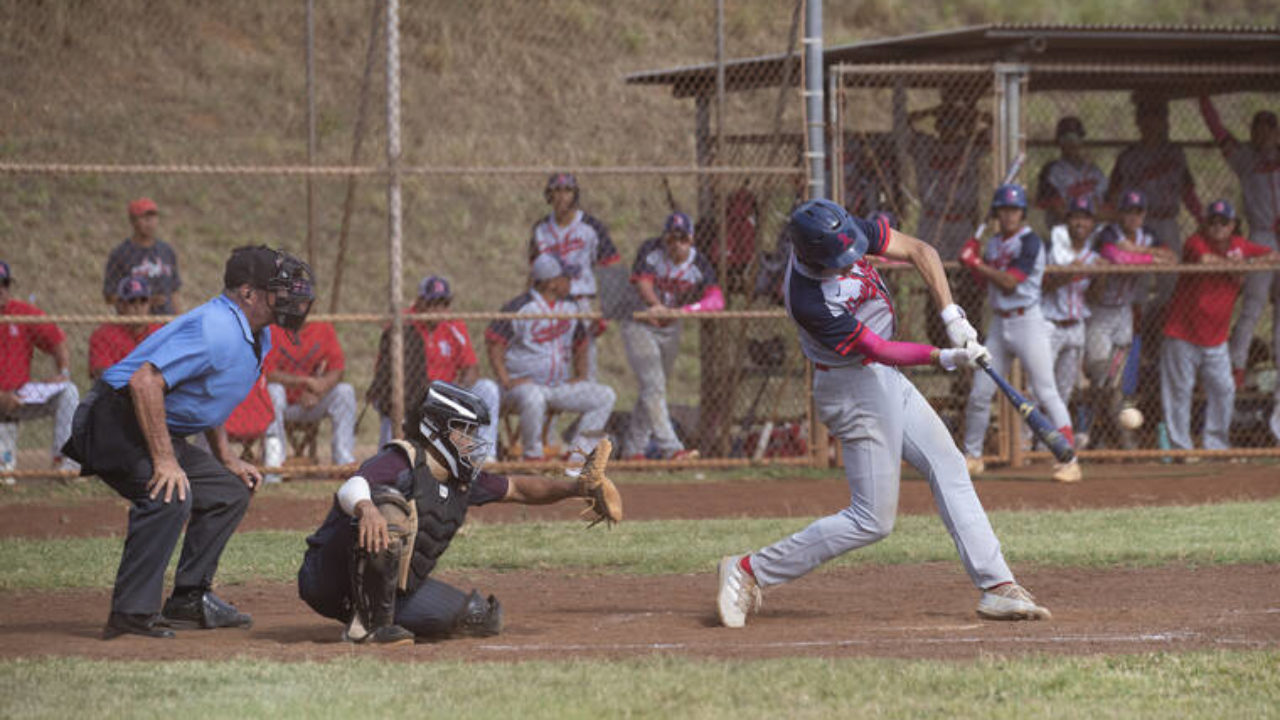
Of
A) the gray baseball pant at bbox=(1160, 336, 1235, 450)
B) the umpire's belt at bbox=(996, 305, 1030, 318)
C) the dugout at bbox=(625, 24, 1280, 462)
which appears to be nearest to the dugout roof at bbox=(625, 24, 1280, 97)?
the dugout at bbox=(625, 24, 1280, 462)

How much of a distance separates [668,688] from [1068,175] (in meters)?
9.81

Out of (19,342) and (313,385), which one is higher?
(19,342)

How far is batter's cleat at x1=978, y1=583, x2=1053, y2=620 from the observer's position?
6957 mm

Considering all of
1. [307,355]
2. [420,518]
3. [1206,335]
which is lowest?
[420,518]

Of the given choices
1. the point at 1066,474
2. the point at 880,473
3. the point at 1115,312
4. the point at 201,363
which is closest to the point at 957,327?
the point at 880,473

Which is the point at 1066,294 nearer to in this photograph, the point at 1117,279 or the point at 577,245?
the point at 1117,279

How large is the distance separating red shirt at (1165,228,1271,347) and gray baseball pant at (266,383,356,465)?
6.57 meters

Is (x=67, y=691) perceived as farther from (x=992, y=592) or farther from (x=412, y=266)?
(x=412, y=266)

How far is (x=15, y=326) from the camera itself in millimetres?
13211

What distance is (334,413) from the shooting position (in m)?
13.4

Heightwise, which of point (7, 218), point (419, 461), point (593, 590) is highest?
point (7, 218)

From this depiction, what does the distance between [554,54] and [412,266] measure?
6021mm

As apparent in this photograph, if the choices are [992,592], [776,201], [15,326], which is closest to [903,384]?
[992,592]

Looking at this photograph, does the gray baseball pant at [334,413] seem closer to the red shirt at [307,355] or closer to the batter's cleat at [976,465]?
the red shirt at [307,355]
